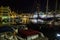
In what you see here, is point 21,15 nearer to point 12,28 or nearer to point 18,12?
point 18,12

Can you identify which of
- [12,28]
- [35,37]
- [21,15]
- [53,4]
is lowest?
[35,37]

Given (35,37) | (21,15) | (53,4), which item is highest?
(53,4)

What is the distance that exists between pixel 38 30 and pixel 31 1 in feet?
1.38

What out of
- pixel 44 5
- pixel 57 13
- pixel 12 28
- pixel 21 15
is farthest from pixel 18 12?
pixel 57 13

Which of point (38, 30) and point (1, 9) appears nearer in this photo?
point (1, 9)

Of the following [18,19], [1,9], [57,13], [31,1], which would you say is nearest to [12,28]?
[18,19]

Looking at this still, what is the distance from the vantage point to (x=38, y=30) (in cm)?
222

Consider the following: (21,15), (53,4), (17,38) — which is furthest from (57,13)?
(17,38)

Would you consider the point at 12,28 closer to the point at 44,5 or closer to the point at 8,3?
the point at 8,3

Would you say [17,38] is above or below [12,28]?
below

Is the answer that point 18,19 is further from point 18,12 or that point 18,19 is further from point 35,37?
point 35,37

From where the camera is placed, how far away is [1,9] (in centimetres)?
208

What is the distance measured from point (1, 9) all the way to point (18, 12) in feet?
0.76

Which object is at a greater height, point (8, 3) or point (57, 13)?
point (8, 3)
